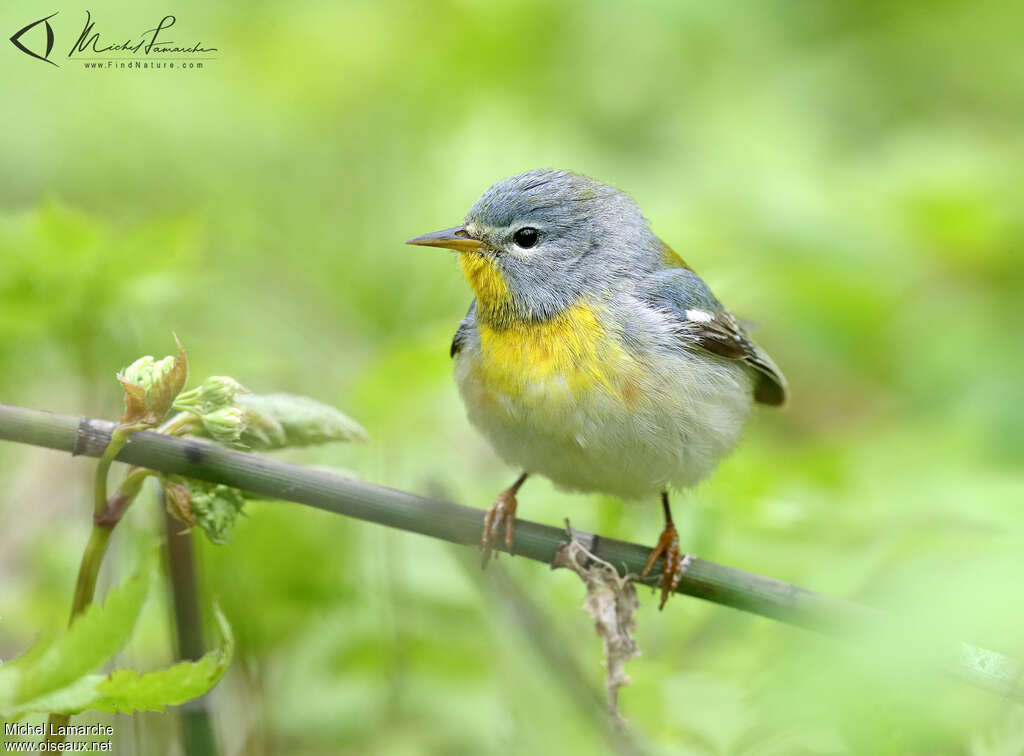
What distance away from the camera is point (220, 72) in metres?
5.87

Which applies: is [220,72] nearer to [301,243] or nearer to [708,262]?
[301,243]

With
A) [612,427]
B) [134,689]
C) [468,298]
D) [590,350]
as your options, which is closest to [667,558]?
[612,427]

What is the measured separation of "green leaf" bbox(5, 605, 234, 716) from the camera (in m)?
1.50

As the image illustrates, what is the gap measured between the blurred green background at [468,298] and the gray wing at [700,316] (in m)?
0.17

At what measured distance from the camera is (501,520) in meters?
3.14

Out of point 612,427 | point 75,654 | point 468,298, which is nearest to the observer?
point 75,654

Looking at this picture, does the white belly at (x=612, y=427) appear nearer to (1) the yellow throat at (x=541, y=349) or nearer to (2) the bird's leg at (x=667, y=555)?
(1) the yellow throat at (x=541, y=349)

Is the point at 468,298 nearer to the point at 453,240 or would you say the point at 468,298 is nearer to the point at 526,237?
the point at 526,237

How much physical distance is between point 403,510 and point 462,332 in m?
1.59

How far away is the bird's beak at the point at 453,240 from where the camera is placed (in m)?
3.32

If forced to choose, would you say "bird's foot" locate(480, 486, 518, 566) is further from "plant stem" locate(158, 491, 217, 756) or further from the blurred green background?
"plant stem" locate(158, 491, 217, 756)

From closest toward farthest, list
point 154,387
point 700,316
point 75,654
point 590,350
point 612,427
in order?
point 75,654
point 154,387
point 612,427
point 590,350
point 700,316

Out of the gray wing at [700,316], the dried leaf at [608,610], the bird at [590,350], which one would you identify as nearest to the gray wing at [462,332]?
the bird at [590,350]

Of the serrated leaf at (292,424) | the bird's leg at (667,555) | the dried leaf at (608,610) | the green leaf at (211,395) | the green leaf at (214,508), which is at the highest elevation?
the green leaf at (211,395)
